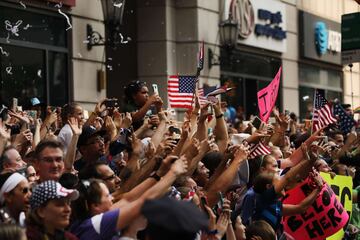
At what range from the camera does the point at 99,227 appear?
6.10 m

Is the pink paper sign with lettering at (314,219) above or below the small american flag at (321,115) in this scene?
below

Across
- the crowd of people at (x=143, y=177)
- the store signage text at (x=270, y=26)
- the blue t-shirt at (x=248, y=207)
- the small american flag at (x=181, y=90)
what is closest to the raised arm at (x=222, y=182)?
the crowd of people at (x=143, y=177)

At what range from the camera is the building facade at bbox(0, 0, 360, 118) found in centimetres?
1541

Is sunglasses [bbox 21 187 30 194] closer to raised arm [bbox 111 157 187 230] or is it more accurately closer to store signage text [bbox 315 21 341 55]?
raised arm [bbox 111 157 187 230]

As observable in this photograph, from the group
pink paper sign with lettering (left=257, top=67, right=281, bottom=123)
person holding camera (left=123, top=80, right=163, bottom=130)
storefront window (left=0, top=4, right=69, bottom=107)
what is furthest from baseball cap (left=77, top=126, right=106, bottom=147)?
storefront window (left=0, top=4, right=69, bottom=107)

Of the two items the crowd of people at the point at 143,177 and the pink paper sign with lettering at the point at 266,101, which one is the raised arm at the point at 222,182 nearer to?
the crowd of people at the point at 143,177

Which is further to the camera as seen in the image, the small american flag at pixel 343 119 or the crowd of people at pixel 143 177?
the small american flag at pixel 343 119

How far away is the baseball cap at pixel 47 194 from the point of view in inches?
233

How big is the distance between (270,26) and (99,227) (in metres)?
18.3

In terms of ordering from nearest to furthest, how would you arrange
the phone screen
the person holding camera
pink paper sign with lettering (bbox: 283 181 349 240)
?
pink paper sign with lettering (bbox: 283 181 349 240) → the person holding camera → the phone screen

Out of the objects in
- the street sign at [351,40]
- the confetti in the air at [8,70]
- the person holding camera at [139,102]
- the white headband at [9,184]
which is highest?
the street sign at [351,40]

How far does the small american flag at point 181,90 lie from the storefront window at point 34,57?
3381 mm

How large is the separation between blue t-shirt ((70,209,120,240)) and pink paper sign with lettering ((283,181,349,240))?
13.7ft

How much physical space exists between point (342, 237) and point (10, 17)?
639 cm
